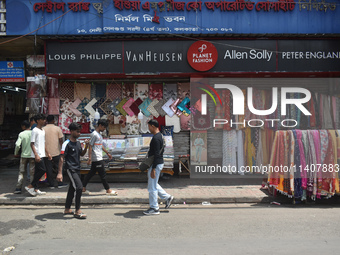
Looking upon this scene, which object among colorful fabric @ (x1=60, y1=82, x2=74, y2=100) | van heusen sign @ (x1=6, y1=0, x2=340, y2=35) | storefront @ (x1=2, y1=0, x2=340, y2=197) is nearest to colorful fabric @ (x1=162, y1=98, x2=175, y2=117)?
storefront @ (x1=2, y1=0, x2=340, y2=197)

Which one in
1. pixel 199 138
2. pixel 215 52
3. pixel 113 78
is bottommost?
pixel 199 138

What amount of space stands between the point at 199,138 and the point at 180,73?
→ 80.2 inches

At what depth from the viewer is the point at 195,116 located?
9133 millimetres

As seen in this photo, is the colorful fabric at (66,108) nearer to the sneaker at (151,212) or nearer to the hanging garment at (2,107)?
the hanging garment at (2,107)

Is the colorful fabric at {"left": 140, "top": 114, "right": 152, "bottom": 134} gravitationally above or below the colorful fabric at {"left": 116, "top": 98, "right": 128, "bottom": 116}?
below

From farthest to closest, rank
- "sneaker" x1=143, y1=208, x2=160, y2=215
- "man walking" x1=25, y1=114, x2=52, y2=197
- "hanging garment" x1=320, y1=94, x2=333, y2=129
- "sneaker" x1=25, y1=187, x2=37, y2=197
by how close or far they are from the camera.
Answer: "hanging garment" x1=320, y1=94, x2=333, y2=129
"sneaker" x1=25, y1=187, x2=37, y2=197
"man walking" x1=25, y1=114, x2=52, y2=197
"sneaker" x1=143, y1=208, x2=160, y2=215

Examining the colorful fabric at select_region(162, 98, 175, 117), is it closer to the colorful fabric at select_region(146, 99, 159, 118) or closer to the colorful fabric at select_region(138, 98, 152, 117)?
the colorful fabric at select_region(146, 99, 159, 118)

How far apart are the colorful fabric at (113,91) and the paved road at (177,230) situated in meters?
3.71

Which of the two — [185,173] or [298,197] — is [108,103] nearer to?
[185,173]

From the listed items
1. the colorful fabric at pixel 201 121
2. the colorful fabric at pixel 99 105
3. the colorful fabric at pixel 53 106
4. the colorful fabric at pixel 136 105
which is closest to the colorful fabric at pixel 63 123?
the colorful fabric at pixel 53 106

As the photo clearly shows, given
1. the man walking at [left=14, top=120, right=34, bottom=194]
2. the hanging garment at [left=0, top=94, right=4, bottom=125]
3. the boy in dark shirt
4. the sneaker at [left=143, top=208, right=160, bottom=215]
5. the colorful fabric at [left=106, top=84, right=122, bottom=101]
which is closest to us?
the boy in dark shirt

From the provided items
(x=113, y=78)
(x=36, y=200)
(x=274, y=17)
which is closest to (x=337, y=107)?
(x=274, y=17)

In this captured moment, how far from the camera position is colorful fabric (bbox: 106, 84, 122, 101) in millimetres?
9117

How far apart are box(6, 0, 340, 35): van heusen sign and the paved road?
16.0 feet
